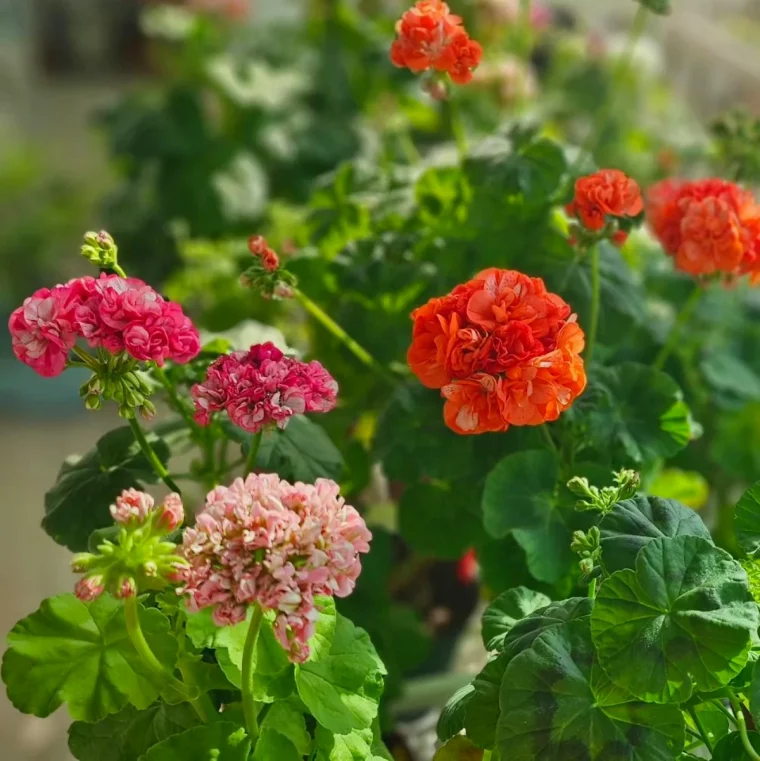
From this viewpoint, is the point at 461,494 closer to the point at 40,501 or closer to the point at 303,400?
the point at 303,400

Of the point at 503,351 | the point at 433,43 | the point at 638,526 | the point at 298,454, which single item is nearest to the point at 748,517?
the point at 638,526

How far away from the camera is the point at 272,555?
0.53 meters

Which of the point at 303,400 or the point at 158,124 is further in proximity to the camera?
→ the point at 158,124

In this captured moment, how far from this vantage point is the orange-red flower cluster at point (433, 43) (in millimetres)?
813

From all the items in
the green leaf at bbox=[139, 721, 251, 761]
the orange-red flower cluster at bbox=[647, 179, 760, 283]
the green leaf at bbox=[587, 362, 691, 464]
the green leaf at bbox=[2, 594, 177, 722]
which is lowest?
the green leaf at bbox=[139, 721, 251, 761]

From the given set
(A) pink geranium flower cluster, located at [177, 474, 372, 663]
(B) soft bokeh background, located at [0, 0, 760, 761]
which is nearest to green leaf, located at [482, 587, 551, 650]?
(A) pink geranium flower cluster, located at [177, 474, 372, 663]

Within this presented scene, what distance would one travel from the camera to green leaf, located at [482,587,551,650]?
2.29 ft

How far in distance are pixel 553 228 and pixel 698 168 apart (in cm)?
113

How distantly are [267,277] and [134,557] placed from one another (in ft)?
0.84

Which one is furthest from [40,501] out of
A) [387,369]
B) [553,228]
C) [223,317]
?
[553,228]

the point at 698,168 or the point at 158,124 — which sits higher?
the point at 698,168

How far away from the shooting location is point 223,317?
132 centimetres

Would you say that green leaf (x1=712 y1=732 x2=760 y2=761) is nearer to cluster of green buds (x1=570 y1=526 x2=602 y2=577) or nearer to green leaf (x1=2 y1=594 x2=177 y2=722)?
cluster of green buds (x1=570 y1=526 x2=602 y2=577)

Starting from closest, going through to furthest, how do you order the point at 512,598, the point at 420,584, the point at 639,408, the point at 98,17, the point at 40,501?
the point at 512,598, the point at 639,408, the point at 420,584, the point at 40,501, the point at 98,17
